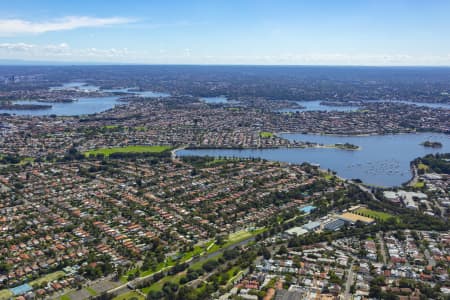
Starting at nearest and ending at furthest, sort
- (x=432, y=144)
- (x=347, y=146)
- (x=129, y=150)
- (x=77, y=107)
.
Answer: (x=129, y=150), (x=347, y=146), (x=432, y=144), (x=77, y=107)

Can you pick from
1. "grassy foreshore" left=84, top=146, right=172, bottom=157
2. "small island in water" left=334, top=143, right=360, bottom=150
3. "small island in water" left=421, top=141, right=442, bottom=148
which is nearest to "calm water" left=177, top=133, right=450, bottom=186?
"small island in water" left=421, top=141, right=442, bottom=148

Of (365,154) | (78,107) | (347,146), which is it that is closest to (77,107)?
(78,107)

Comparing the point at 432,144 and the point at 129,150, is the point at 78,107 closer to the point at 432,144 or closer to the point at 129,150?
the point at 129,150

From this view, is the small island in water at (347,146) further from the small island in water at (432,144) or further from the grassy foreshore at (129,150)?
the grassy foreshore at (129,150)

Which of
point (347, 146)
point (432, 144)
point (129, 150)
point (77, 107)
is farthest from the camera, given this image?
point (77, 107)

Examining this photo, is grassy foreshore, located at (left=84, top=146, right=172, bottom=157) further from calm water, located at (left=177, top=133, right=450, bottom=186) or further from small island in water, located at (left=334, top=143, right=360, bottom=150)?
small island in water, located at (left=334, top=143, right=360, bottom=150)
